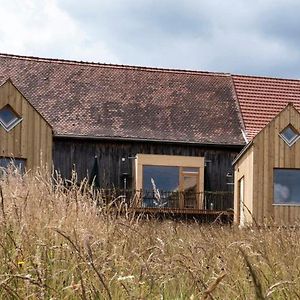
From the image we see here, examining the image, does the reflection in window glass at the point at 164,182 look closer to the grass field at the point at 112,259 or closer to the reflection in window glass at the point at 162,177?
the reflection in window glass at the point at 162,177

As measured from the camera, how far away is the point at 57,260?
17.3ft

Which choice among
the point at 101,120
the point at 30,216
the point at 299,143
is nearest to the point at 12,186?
the point at 30,216

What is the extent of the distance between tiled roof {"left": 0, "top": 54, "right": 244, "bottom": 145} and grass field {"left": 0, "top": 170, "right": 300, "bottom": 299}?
22.1 metres

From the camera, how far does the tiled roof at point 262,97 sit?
113 feet

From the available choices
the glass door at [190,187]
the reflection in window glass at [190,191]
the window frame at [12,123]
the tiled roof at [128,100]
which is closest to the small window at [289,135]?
the tiled roof at [128,100]

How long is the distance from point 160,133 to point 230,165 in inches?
134

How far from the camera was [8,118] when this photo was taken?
2678 centimetres

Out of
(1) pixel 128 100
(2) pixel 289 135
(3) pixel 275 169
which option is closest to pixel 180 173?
(1) pixel 128 100

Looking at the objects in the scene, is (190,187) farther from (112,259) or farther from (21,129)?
(112,259)

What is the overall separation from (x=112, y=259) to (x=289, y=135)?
77.4 ft

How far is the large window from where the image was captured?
90.2ft

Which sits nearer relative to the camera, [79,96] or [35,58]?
[79,96]

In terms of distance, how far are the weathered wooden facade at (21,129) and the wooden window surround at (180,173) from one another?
5.55 metres

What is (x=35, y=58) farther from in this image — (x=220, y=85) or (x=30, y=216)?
(x=30, y=216)
